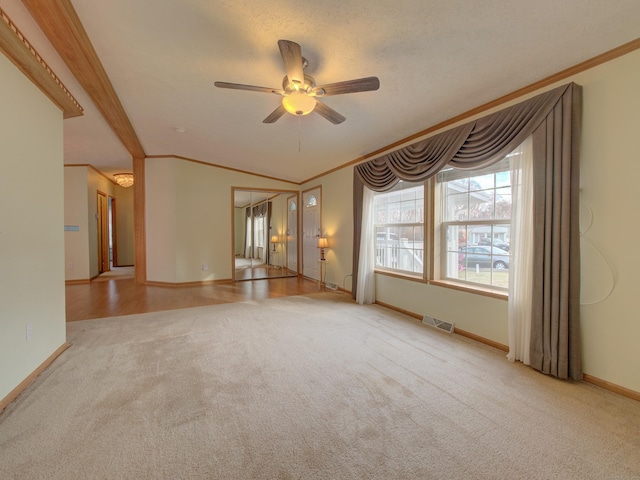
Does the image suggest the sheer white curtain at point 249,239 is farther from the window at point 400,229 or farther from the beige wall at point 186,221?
the window at point 400,229

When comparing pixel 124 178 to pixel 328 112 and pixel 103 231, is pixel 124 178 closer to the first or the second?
pixel 103 231

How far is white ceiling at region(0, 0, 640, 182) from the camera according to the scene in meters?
1.82

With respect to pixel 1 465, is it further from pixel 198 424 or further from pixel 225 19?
pixel 225 19

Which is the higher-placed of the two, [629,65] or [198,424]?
[629,65]

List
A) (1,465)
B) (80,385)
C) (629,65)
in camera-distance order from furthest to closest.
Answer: (80,385) < (629,65) < (1,465)

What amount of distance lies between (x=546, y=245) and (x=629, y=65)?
1357 millimetres

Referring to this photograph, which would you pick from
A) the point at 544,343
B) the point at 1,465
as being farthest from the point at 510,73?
the point at 1,465

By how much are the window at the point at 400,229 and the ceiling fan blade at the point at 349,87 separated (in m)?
1.90

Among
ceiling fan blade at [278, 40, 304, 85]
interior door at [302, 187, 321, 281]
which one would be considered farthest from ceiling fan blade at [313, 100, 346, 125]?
interior door at [302, 187, 321, 281]

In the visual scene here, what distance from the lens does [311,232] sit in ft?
21.7

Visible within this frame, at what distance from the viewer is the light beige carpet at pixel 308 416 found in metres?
1.40

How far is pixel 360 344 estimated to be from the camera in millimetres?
2891

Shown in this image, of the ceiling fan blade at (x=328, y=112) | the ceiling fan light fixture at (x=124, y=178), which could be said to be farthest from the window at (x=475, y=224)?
the ceiling fan light fixture at (x=124, y=178)

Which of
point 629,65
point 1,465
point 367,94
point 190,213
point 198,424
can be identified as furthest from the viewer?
point 190,213
